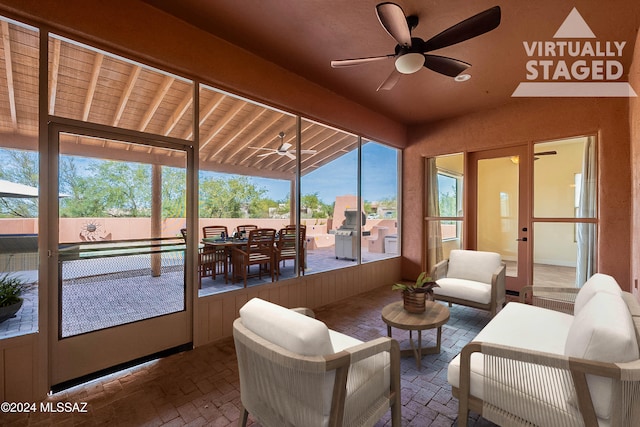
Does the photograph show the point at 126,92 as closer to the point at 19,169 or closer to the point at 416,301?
the point at 19,169

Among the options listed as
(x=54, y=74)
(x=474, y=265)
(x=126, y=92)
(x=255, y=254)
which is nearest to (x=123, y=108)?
(x=126, y=92)

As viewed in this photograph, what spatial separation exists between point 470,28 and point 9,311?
3991 millimetres

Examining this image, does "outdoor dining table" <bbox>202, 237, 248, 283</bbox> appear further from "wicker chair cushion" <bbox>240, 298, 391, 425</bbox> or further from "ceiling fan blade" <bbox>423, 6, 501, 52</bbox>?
"ceiling fan blade" <bbox>423, 6, 501, 52</bbox>

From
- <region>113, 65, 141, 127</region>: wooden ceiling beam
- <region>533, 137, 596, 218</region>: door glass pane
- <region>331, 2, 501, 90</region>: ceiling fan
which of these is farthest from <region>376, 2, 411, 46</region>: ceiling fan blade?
<region>533, 137, 596, 218</region>: door glass pane

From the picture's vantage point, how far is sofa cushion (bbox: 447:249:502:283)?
11.7 ft

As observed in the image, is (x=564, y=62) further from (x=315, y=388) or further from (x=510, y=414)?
(x=315, y=388)

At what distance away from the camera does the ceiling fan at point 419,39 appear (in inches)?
75.6

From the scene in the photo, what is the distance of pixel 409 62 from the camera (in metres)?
2.45

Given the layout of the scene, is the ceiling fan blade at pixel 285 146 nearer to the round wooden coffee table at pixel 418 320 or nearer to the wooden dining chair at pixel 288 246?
the wooden dining chair at pixel 288 246

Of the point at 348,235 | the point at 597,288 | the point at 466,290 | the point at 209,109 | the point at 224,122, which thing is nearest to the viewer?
the point at 597,288

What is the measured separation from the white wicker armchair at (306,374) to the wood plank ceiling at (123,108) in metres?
2.08

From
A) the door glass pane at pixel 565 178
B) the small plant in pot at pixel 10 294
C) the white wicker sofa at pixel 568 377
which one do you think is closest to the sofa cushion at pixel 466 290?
the white wicker sofa at pixel 568 377

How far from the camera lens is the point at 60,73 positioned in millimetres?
2168

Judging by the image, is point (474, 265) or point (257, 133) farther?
point (257, 133)
